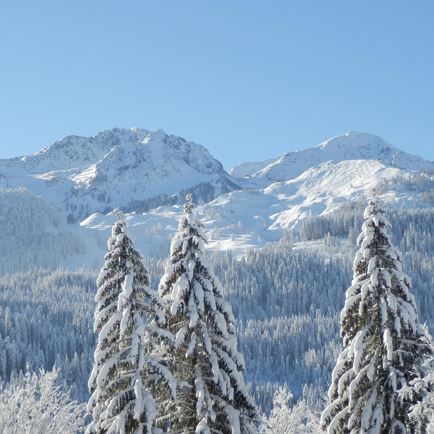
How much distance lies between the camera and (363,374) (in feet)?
78.0

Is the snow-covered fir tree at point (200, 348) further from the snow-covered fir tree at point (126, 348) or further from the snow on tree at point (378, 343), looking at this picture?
the snow on tree at point (378, 343)

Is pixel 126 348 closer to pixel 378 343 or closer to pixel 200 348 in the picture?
pixel 200 348

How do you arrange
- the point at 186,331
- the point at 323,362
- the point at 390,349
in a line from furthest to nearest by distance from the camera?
the point at 323,362 < the point at 186,331 < the point at 390,349

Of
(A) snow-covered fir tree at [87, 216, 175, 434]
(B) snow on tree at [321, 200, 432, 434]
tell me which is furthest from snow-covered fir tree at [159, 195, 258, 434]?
(B) snow on tree at [321, 200, 432, 434]

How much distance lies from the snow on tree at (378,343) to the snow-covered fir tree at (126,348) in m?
6.49

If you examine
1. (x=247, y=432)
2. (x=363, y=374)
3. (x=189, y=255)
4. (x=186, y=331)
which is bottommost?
(x=247, y=432)

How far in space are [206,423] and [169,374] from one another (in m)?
2.31

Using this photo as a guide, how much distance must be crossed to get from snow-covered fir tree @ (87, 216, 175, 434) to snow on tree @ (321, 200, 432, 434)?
6.49 meters

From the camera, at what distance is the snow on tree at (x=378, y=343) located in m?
23.1

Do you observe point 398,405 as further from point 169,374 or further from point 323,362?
point 323,362

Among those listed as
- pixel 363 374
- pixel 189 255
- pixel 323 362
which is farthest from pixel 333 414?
pixel 323 362

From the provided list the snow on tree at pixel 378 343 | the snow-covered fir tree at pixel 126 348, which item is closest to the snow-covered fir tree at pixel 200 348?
the snow-covered fir tree at pixel 126 348

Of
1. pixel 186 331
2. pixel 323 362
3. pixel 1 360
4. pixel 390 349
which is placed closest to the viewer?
pixel 390 349

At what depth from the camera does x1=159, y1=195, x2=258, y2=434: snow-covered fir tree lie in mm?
24156
